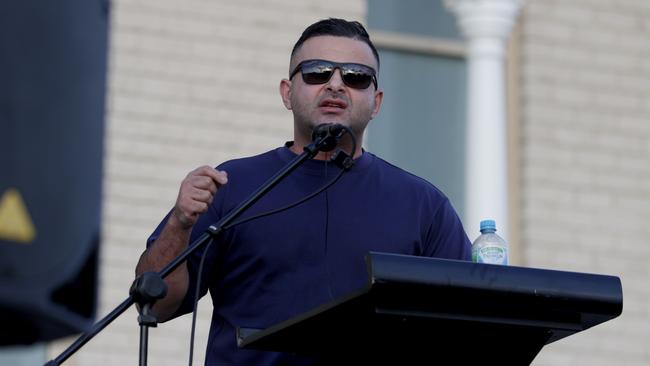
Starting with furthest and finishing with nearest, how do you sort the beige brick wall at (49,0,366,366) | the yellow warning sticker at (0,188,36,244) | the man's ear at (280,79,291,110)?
the beige brick wall at (49,0,366,366)
the man's ear at (280,79,291,110)
the yellow warning sticker at (0,188,36,244)

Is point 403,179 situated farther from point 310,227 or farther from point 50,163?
point 50,163

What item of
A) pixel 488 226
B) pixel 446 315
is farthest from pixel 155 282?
pixel 488 226

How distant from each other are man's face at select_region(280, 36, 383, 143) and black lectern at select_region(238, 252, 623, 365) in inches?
33.7

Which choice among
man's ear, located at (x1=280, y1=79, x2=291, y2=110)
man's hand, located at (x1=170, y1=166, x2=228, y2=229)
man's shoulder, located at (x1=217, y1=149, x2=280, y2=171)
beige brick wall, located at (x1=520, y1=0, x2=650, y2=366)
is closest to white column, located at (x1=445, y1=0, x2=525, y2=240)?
beige brick wall, located at (x1=520, y1=0, x2=650, y2=366)

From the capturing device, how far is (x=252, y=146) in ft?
31.7

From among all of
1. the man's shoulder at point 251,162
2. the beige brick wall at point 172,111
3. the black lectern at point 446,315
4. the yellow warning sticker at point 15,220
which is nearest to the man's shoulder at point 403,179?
the man's shoulder at point 251,162

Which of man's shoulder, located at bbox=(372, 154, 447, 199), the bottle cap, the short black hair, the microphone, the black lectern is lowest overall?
the black lectern

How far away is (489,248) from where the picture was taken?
4484 millimetres

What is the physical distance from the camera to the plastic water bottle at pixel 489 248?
4469 mm

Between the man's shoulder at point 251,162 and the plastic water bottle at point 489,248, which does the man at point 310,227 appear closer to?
the man's shoulder at point 251,162

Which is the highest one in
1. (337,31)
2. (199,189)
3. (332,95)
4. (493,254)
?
(337,31)

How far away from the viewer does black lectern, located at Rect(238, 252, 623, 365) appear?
3.90m

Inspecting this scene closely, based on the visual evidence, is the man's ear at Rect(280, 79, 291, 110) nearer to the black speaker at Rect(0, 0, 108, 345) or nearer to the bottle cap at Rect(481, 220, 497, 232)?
the black speaker at Rect(0, 0, 108, 345)

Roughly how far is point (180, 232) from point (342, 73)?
640 mm
